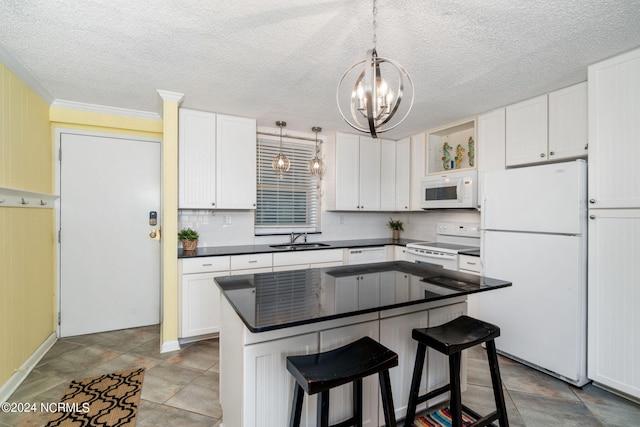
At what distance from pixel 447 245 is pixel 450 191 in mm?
667

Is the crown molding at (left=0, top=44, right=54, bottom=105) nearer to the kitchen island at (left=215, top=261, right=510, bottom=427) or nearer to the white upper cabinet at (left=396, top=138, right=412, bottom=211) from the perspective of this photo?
the kitchen island at (left=215, top=261, right=510, bottom=427)

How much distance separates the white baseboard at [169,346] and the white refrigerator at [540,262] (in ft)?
9.65

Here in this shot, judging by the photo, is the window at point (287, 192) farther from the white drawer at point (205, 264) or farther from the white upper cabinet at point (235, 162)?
the white drawer at point (205, 264)

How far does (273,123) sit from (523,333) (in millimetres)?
3381

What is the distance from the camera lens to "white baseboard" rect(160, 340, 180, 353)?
283 centimetres

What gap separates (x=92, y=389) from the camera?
87.6 inches

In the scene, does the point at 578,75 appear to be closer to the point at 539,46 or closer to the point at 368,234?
the point at 539,46

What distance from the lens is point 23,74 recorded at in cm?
235

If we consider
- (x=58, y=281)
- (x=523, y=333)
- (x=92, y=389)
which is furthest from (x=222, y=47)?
(x=523, y=333)

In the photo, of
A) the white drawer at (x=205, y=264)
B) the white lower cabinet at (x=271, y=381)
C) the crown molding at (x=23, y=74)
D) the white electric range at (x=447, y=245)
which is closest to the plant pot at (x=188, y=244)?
the white drawer at (x=205, y=264)

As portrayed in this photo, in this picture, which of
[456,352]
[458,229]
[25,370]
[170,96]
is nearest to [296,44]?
[170,96]

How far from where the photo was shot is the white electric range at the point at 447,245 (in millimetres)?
3264

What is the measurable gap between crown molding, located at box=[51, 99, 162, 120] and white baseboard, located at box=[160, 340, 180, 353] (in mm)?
2423

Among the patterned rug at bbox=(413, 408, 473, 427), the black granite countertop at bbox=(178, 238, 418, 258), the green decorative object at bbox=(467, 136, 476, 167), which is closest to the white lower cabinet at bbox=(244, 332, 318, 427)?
the patterned rug at bbox=(413, 408, 473, 427)
